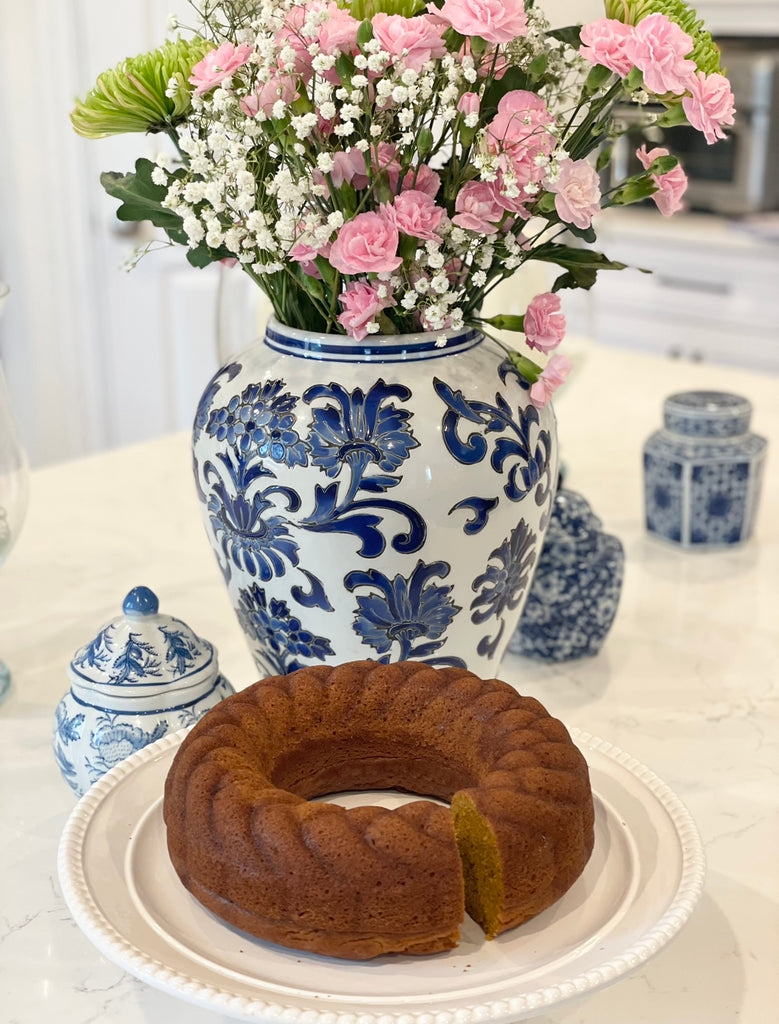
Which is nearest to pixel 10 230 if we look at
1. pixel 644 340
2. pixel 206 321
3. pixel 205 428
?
pixel 206 321

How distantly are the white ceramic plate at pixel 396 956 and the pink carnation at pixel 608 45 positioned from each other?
466 millimetres

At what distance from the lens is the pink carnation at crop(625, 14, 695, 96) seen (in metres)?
0.72

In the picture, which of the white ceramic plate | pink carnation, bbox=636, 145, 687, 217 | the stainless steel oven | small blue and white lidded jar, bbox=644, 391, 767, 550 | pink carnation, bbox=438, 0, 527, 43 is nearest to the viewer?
the white ceramic plate

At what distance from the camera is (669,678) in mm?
1104

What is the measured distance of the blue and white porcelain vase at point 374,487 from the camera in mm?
824

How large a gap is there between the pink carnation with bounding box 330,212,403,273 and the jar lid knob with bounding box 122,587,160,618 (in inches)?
11.2

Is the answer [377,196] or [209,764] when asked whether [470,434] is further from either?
[209,764]

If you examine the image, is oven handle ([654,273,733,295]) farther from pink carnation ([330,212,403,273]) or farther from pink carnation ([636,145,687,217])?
pink carnation ([330,212,403,273])

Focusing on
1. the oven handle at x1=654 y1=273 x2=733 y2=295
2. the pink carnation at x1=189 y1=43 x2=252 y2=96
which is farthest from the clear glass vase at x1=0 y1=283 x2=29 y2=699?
the oven handle at x1=654 y1=273 x2=733 y2=295

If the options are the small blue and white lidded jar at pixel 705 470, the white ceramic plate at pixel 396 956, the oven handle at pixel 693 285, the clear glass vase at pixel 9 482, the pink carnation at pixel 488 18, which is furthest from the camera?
the oven handle at pixel 693 285

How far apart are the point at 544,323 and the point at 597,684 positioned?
0.38 m

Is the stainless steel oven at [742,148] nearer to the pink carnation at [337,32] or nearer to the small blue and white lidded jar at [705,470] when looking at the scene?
the small blue and white lidded jar at [705,470]

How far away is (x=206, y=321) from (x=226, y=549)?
2.24m

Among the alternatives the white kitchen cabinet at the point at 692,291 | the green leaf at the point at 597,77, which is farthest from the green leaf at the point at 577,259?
the white kitchen cabinet at the point at 692,291
